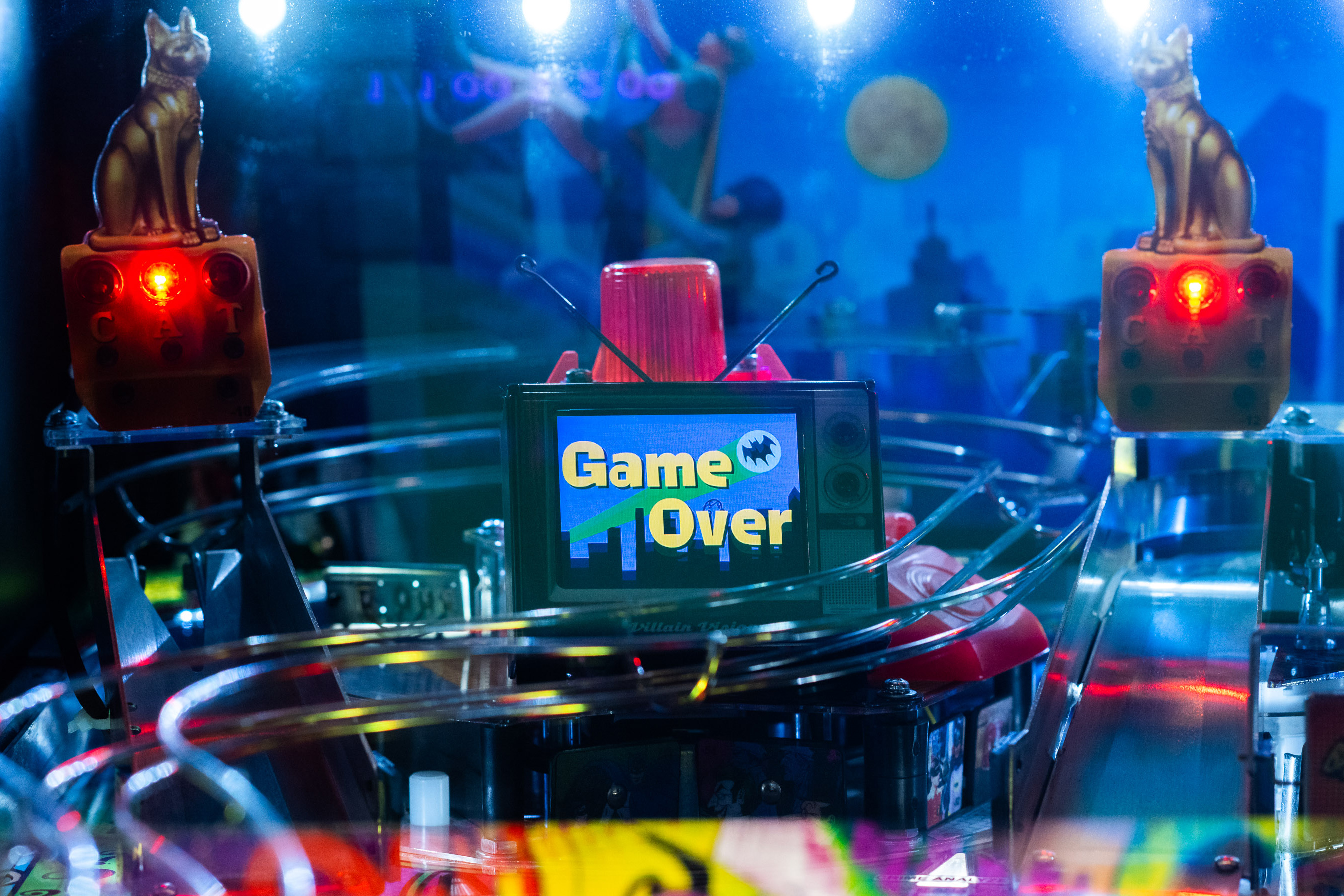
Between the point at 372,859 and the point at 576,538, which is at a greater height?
the point at 576,538

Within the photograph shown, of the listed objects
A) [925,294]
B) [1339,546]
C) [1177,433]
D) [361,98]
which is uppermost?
[361,98]

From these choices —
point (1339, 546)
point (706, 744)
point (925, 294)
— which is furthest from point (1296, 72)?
point (706, 744)

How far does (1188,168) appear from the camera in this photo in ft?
6.84

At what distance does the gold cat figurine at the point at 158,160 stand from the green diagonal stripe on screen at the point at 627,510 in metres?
0.80

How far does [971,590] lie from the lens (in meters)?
1.69

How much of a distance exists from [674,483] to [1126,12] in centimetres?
189

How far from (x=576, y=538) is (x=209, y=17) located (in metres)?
1.47

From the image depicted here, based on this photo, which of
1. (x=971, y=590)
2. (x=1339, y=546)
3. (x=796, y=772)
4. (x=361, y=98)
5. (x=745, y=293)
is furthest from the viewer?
(x=745, y=293)

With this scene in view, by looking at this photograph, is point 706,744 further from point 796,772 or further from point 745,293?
point 745,293

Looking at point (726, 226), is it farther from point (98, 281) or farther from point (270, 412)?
point (98, 281)

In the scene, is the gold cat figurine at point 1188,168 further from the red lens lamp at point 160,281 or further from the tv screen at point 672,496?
the red lens lamp at point 160,281

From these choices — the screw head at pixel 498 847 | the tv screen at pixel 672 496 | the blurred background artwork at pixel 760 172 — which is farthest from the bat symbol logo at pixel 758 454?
the blurred background artwork at pixel 760 172

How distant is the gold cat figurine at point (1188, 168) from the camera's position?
2.07 metres

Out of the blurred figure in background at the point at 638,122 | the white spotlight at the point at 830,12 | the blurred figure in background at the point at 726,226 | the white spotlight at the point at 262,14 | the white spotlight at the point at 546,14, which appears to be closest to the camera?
the white spotlight at the point at 262,14
